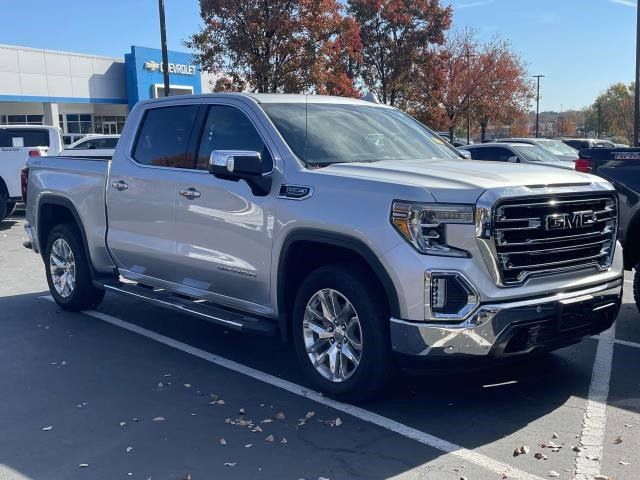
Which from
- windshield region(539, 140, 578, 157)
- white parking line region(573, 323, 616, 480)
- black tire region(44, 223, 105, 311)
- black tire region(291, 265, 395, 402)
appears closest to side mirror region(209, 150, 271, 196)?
black tire region(291, 265, 395, 402)

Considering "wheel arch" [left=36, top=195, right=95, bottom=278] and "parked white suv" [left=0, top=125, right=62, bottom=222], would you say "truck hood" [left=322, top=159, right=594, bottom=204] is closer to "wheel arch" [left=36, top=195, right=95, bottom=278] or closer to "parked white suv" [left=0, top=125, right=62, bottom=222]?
"wheel arch" [left=36, top=195, right=95, bottom=278]

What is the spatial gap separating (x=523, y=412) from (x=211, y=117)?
3282 millimetres

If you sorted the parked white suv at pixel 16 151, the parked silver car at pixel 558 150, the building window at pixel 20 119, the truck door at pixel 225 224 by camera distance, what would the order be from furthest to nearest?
the building window at pixel 20 119, the parked silver car at pixel 558 150, the parked white suv at pixel 16 151, the truck door at pixel 225 224

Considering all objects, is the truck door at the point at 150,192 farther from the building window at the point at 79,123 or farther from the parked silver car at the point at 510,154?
the building window at the point at 79,123

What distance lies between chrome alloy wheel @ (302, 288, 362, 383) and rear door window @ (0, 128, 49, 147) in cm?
1280

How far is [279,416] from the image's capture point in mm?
4621

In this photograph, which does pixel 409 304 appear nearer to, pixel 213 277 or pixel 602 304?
pixel 602 304

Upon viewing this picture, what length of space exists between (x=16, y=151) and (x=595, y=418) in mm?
13979

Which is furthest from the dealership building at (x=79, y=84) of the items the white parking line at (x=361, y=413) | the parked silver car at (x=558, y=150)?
the white parking line at (x=361, y=413)

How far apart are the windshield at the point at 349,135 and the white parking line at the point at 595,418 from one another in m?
1.99

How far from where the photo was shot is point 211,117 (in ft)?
19.2

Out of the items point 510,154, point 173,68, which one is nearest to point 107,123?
point 173,68

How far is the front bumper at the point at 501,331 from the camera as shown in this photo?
4113 mm

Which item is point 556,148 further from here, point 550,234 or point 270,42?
point 550,234
